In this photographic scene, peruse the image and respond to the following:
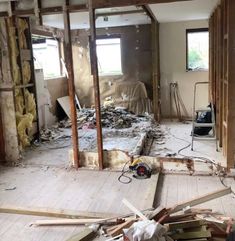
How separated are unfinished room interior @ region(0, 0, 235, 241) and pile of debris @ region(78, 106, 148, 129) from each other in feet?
0.14

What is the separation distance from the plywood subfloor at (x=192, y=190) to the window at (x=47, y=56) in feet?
14.2

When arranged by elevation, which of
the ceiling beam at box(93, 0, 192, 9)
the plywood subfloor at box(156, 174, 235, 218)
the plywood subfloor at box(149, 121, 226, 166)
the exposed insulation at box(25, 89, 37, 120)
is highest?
the ceiling beam at box(93, 0, 192, 9)

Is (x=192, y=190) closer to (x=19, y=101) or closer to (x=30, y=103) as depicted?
(x=19, y=101)

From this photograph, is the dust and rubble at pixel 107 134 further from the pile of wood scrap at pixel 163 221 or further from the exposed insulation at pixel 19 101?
the pile of wood scrap at pixel 163 221

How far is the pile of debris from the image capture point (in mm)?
7012

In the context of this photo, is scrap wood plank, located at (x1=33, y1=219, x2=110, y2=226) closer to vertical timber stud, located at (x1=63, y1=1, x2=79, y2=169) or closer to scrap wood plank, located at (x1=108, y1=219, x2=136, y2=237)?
scrap wood plank, located at (x1=108, y1=219, x2=136, y2=237)

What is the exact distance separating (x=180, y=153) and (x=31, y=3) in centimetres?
308

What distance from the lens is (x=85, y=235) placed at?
2686 mm

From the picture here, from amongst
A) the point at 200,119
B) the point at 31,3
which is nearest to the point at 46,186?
the point at 31,3

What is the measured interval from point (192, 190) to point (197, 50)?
16.2ft

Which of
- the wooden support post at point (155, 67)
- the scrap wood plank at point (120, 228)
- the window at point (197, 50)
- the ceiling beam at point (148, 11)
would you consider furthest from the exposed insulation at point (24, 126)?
the window at point (197, 50)

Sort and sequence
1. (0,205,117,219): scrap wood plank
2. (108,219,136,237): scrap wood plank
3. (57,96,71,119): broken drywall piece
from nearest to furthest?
(108,219,136,237): scrap wood plank
(0,205,117,219): scrap wood plank
(57,96,71,119): broken drywall piece

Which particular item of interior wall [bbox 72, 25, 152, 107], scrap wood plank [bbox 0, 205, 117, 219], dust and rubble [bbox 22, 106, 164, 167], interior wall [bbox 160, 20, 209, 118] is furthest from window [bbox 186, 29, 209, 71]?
scrap wood plank [bbox 0, 205, 117, 219]

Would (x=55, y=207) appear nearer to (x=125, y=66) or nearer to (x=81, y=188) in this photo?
(x=81, y=188)
